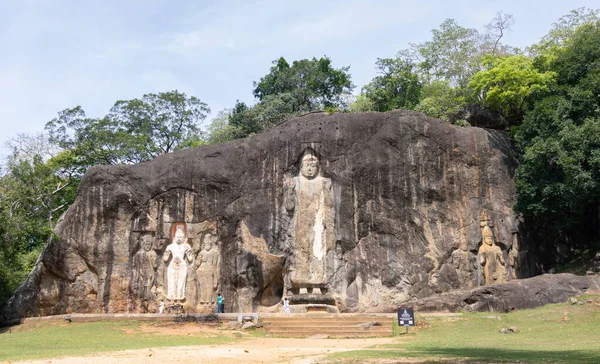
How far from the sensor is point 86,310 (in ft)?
88.1

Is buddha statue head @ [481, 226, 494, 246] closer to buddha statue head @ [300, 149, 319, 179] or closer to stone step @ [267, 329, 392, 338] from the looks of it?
buddha statue head @ [300, 149, 319, 179]

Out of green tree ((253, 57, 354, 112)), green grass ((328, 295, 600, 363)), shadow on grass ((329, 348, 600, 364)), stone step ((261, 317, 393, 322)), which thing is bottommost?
shadow on grass ((329, 348, 600, 364))

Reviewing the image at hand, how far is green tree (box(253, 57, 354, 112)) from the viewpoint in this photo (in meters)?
44.6

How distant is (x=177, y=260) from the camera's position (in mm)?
27422

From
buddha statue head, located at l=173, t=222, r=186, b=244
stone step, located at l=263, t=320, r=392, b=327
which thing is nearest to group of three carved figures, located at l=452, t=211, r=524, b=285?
stone step, located at l=263, t=320, r=392, b=327

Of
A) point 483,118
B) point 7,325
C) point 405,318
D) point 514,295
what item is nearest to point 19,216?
point 7,325

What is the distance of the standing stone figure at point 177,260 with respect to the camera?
27172 mm

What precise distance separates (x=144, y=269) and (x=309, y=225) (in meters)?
7.03

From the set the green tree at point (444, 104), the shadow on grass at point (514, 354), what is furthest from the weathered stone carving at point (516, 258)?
the shadow on grass at point (514, 354)

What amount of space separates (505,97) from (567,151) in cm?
511

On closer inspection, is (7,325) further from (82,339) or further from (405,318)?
(405,318)

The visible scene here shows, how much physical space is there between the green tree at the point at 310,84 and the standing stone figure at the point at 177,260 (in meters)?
18.1

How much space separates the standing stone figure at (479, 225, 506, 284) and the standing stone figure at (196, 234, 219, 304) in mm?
10849

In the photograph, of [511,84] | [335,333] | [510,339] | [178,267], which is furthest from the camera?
[511,84]
